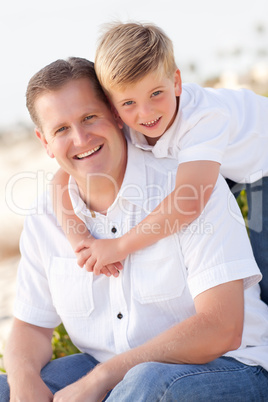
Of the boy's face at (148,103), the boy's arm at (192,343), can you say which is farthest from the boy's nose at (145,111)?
the boy's arm at (192,343)

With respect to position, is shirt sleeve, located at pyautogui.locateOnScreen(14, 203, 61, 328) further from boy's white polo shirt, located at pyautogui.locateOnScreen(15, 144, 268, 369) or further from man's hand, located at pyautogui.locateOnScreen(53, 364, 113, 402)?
man's hand, located at pyautogui.locateOnScreen(53, 364, 113, 402)

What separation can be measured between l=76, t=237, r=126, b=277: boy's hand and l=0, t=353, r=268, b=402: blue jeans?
50 cm

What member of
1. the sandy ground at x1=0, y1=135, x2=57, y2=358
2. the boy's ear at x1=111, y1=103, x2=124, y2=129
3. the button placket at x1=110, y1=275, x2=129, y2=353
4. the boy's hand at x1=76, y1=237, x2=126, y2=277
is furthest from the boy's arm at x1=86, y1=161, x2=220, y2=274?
the sandy ground at x1=0, y1=135, x2=57, y2=358

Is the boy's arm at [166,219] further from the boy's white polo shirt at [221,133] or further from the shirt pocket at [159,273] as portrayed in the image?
the boy's white polo shirt at [221,133]

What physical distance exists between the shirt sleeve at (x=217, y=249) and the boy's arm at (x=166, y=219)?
4 cm

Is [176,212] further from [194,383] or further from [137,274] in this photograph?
[194,383]

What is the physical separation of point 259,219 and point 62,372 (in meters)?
1.13

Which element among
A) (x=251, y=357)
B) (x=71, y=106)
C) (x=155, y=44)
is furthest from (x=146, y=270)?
(x=155, y=44)

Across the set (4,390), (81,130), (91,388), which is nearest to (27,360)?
(4,390)

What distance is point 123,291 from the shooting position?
2.23m

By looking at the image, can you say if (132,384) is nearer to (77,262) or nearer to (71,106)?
(77,262)

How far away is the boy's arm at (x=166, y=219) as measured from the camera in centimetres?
218

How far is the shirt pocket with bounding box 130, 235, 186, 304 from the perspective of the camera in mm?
2168

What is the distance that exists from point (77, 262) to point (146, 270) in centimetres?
30
